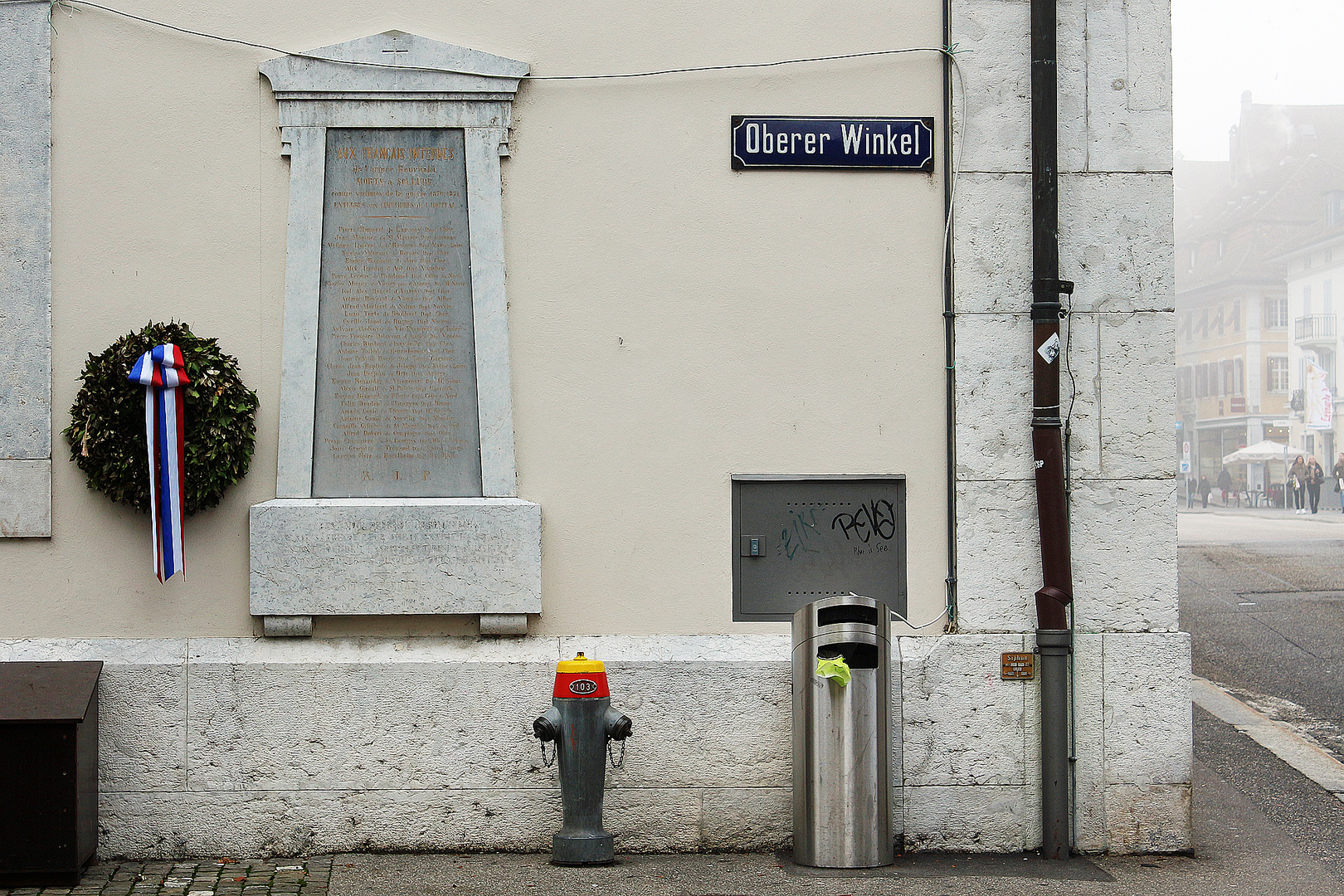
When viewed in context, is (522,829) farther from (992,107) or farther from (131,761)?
(992,107)

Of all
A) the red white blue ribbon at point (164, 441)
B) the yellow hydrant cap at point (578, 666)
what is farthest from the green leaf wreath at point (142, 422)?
the yellow hydrant cap at point (578, 666)

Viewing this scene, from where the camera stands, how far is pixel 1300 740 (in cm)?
896

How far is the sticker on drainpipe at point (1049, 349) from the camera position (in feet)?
21.6

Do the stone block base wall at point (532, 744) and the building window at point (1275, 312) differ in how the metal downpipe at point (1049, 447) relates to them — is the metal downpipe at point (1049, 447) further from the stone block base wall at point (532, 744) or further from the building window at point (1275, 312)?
the building window at point (1275, 312)

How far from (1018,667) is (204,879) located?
13.8ft

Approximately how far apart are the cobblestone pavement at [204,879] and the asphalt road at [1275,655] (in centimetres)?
500

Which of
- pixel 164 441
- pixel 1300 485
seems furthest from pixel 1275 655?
pixel 1300 485

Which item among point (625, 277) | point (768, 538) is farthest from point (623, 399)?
point (768, 538)

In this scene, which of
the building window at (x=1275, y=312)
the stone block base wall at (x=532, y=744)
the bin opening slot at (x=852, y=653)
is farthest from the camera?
the building window at (x=1275, y=312)

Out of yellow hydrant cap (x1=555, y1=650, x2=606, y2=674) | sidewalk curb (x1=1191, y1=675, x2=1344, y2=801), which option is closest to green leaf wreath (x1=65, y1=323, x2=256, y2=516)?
yellow hydrant cap (x1=555, y1=650, x2=606, y2=674)

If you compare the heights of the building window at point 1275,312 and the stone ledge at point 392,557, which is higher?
the building window at point 1275,312

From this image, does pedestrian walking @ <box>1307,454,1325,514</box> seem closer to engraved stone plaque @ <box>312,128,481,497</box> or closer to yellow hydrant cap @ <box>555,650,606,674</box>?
yellow hydrant cap @ <box>555,650,606,674</box>

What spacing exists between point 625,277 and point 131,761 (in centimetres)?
354

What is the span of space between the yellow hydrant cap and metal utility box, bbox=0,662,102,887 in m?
2.23
